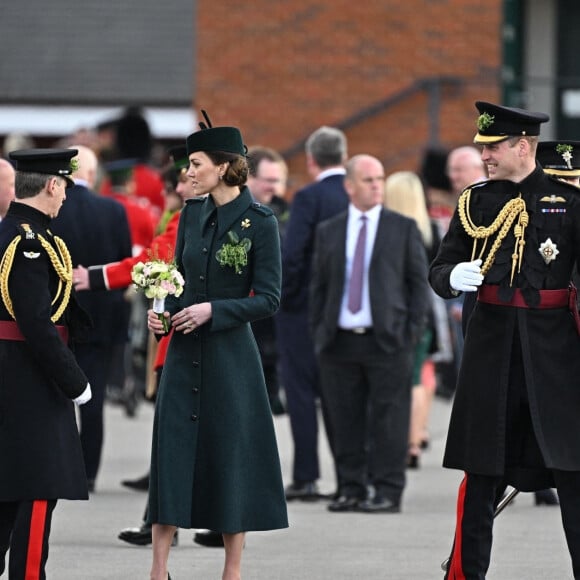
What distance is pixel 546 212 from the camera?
7.47 meters

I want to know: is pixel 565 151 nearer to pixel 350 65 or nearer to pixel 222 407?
pixel 222 407

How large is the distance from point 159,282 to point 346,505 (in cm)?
362

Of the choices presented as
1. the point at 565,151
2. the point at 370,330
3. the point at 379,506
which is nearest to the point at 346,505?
the point at 379,506

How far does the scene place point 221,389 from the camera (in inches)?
303

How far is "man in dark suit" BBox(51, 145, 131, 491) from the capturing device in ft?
36.8

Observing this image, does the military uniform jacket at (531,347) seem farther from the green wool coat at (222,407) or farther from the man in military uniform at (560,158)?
the man in military uniform at (560,158)

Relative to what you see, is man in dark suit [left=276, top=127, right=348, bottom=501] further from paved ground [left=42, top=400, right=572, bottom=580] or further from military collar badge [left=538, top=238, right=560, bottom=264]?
military collar badge [left=538, top=238, right=560, bottom=264]

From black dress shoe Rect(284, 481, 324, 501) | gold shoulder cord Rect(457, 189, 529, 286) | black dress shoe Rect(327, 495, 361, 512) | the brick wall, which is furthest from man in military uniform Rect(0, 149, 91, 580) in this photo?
the brick wall

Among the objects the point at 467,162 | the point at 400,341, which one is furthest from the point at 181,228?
the point at 467,162

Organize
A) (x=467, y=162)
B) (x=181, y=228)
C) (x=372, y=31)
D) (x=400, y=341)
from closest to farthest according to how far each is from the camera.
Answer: (x=181, y=228) → (x=400, y=341) → (x=467, y=162) → (x=372, y=31)

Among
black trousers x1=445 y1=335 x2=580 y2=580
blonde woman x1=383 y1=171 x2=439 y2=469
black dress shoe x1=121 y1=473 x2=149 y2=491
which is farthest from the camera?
blonde woman x1=383 y1=171 x2=439 y2=469

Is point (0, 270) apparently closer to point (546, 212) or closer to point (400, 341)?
point (546, 212)

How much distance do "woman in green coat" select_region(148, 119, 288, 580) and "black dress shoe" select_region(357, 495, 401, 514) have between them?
3.15 metres

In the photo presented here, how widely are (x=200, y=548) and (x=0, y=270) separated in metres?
2.53
